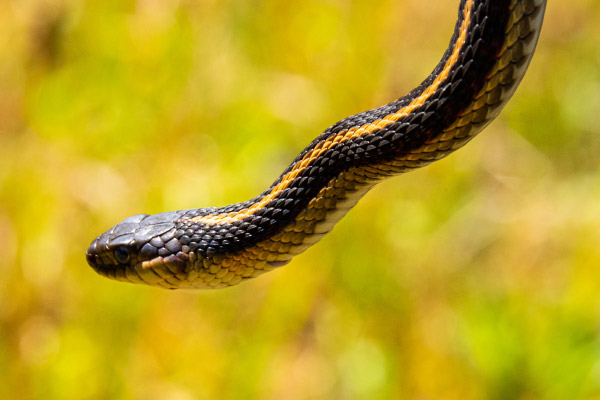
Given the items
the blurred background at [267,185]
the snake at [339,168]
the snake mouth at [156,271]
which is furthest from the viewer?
the blurred background at [267,185]

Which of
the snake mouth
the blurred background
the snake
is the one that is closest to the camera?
the snake

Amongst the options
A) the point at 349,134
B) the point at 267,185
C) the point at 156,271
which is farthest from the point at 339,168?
the point at 267,185

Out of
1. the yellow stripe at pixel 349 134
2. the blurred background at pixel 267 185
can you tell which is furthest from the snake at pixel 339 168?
the blurred background at pixel 267 185

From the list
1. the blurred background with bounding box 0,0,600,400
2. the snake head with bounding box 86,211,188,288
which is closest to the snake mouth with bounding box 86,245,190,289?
the snake head with bounding box 86,211,188,288

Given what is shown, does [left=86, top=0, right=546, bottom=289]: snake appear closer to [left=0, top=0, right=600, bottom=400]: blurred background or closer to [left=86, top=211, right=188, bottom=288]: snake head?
[left=86, top=211, right=188, bottom=288]: snake head

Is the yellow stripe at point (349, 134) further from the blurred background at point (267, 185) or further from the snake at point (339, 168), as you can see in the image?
the blurred background at point (267, 185)

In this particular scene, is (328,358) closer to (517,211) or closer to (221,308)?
(221,308)
